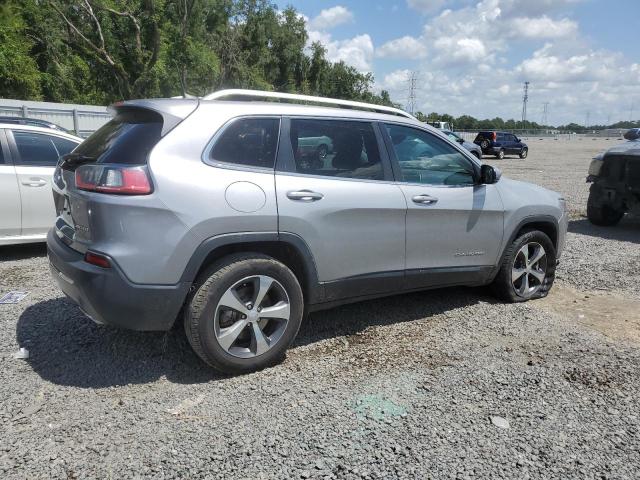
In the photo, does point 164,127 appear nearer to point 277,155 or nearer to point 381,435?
point 277,155

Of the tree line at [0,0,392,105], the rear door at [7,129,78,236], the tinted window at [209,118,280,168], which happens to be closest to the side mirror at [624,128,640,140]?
the tinted window at [209,118,280,168]

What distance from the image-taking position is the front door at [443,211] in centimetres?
423

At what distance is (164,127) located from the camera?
3307 mm

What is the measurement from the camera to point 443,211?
4348mm

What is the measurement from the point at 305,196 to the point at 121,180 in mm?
1175

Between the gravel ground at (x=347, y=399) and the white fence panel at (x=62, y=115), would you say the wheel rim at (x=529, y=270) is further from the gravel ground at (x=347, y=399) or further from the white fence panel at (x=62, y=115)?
the white fence panel at (x=62, y=115)

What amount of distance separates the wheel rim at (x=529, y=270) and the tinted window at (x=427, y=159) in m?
1.00

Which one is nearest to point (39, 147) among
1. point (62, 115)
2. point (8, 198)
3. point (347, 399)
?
point (8, 198)

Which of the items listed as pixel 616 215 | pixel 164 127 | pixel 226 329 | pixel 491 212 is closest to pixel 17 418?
pixel 226 329

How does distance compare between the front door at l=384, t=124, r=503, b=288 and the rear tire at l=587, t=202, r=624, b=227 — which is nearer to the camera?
the front door at l=384, t=124, r=503, b=288

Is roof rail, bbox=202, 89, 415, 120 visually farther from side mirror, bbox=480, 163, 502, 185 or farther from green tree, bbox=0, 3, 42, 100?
green tree, bbox=0, 3, 42, 100

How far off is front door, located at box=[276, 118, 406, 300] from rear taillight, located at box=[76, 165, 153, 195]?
0.86 metres

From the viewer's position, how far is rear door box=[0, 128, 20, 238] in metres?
6.09

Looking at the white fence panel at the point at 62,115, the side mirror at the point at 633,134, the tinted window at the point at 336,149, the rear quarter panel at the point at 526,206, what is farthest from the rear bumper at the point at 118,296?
the white fence panel at the point at 62,115
